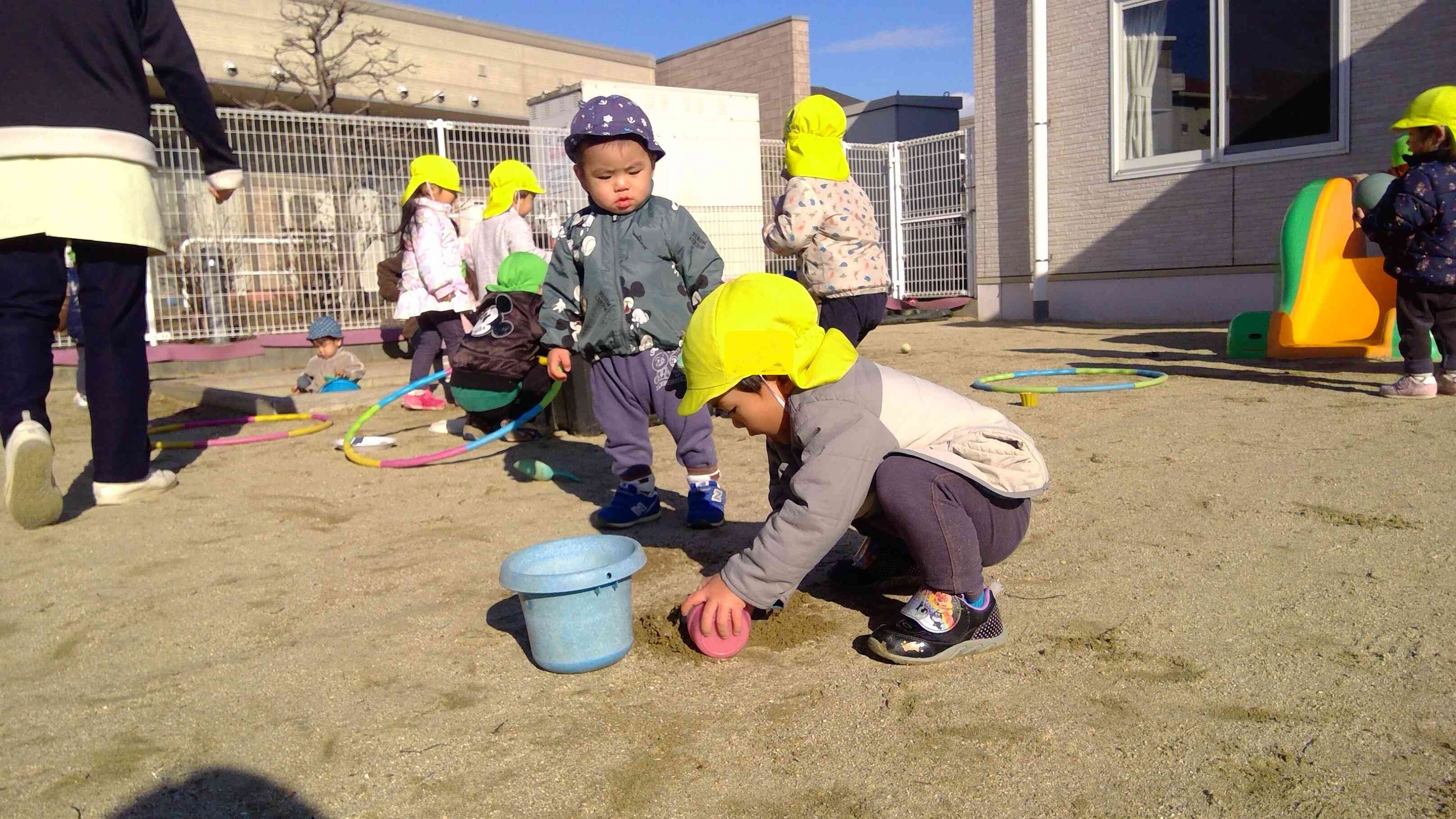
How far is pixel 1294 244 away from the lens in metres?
7.67

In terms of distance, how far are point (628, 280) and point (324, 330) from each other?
597 cm

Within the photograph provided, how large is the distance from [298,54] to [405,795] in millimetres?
21344

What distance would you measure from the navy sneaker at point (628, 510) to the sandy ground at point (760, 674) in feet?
0.56

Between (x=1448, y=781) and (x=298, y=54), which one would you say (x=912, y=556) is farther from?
(x=298, y=54)

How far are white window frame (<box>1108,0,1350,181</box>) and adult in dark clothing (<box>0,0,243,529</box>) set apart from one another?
10.2 m

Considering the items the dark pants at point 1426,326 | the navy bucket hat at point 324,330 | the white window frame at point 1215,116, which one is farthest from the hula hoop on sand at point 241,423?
the white window frame at point 1215,116

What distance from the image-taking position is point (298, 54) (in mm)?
20219

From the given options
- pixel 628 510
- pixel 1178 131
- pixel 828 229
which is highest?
pixel 1178 131

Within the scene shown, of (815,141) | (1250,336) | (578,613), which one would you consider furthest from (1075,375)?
(578,613)

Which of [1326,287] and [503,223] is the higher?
[503,223]

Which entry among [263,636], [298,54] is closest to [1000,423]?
[263,636]

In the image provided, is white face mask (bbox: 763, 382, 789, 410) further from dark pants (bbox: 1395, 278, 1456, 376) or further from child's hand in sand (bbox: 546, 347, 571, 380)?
dark pants (bbox: 1395, 278, 1456, 376)

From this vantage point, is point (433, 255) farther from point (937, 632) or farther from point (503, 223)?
point (937, 632)

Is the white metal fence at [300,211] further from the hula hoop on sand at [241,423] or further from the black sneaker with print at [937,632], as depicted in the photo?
the black sneaker with print at [937,632]
